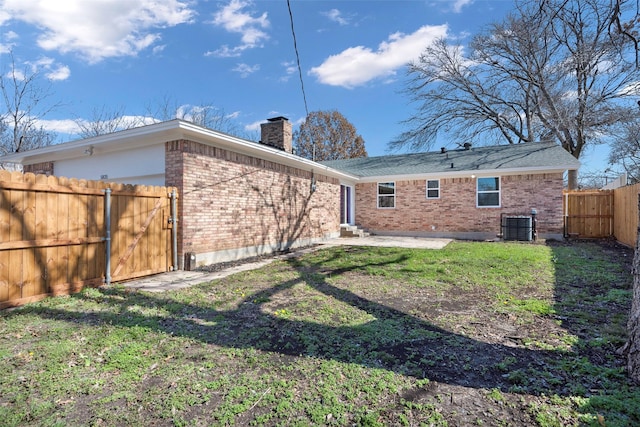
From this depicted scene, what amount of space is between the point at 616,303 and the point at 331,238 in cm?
1002

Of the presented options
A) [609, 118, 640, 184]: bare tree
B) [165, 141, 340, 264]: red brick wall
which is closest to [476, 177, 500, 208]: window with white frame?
[165, 141, 340, 264]: red brick wall

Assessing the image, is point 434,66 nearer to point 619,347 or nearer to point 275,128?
point 275,128

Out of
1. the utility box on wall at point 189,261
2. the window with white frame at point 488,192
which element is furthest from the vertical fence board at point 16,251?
the window with white frame at point 488,192

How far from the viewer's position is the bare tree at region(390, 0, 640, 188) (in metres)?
17.1

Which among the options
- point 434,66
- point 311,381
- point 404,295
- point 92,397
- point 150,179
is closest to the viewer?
point 92,397

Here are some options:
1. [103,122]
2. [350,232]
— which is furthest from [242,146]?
[103,122]

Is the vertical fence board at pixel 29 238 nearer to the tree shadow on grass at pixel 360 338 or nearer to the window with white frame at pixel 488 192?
the tree shadow on grass at pixel 360 338

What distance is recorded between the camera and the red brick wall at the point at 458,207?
1262cm

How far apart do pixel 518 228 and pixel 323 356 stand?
1193 cm

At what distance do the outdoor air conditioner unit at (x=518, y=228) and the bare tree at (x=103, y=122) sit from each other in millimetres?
23027

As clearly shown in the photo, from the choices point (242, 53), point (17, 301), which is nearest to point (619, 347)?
point (17, 301)

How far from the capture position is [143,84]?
64.6 feet

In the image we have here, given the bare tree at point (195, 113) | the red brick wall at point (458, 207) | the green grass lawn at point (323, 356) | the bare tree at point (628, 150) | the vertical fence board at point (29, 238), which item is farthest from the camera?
the bare tree at point (195, 113)

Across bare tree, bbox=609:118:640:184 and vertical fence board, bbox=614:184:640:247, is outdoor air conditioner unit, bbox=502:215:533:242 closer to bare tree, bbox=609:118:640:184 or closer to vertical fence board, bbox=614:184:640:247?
vertical fence board, bbox=614:184:640:247
